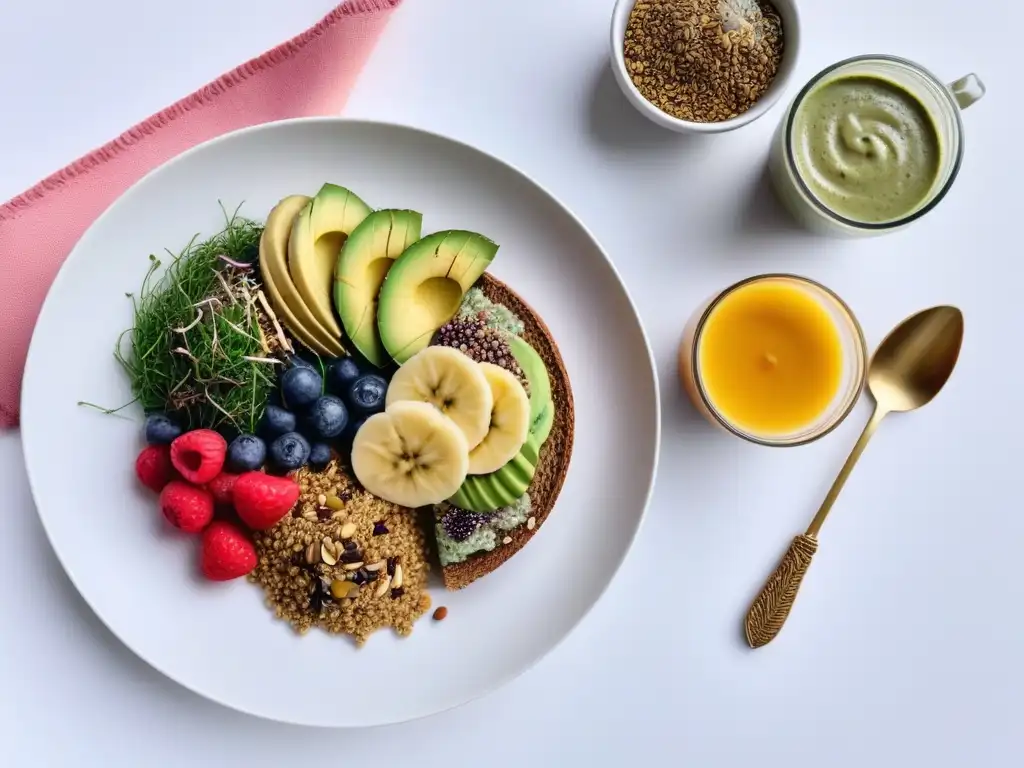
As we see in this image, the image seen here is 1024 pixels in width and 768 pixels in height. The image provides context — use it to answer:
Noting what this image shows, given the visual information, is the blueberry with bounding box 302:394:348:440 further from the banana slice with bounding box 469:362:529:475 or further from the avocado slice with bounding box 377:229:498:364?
the banana slice with bounding box 469:362:529:475

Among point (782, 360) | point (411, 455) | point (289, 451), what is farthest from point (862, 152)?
point (289, 451)

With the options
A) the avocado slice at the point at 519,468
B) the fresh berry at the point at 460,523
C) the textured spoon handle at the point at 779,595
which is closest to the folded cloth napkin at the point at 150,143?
the avocado slice at the point at 519,468

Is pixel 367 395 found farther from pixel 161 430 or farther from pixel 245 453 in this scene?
pixel 161 430

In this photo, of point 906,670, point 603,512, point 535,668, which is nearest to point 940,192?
point 603,512

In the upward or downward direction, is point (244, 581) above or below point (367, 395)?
below

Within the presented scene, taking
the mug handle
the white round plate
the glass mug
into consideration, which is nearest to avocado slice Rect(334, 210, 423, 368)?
the white round plate

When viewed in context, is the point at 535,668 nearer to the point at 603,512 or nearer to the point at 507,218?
the point at 603,512
